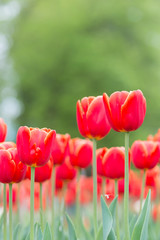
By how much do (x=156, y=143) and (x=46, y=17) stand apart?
1407 cm

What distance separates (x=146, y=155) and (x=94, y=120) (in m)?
0.40

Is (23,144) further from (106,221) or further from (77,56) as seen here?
(77,56)

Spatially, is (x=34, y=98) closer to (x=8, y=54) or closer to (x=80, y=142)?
(x=8, y=54)

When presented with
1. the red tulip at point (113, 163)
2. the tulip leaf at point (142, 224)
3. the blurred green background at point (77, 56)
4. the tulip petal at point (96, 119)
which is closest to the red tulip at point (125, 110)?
the tulip petal at point (96, 119)

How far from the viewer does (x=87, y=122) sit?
1.41 metres

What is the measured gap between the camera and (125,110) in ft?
4.20

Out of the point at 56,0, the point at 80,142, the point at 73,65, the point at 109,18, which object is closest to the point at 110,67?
the point at 73,65

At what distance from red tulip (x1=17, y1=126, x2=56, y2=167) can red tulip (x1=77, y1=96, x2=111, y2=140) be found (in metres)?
0.17

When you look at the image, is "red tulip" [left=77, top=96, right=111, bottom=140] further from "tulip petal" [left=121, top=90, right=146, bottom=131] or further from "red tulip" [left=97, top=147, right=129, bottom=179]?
"red tulip" [left=97, top=147, right=129, bottom=179]

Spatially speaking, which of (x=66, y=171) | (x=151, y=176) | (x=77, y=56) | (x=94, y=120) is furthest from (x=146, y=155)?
(x=77, y=56)

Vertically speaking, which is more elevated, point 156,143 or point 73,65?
point 73,65

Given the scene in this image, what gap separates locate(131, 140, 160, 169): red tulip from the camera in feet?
5.65

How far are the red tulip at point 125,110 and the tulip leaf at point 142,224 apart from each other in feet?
0.72

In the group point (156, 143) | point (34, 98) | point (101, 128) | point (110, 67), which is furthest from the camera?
point (34, 98)
